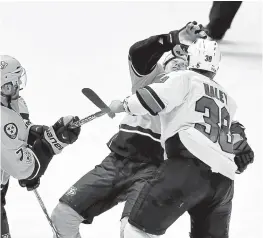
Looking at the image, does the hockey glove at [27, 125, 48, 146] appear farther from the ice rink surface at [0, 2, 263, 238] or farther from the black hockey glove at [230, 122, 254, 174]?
the black hockey glove at [230, 122, 254, 174]

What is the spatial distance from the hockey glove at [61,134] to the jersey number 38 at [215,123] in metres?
0.48

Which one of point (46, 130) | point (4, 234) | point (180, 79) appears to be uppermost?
point (180, 79)

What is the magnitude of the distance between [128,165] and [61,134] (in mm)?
315

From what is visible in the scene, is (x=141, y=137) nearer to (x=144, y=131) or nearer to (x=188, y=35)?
(x=144, y=131)

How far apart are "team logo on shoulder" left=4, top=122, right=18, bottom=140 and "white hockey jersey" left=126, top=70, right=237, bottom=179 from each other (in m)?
0.39

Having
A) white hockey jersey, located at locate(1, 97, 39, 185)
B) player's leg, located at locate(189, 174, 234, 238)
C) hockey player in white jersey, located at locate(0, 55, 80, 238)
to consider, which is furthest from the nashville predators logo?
player's leg, located at locate(189, 174, 234, 238)

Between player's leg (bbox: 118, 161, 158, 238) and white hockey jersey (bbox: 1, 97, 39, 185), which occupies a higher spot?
white hockey jersey (bbox: 1, 97, 39, 185)

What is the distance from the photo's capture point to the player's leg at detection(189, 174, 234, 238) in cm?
298

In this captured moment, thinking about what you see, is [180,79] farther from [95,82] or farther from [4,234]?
[95,82]

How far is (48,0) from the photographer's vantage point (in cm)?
620

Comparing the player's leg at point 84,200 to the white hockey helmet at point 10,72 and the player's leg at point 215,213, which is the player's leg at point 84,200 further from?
the white hockey helmet at point 10,72

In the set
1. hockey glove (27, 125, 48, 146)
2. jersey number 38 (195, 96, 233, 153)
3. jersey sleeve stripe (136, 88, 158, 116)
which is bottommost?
hockey glove (27, 125, 48, 146)

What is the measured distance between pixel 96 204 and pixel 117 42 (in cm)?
269

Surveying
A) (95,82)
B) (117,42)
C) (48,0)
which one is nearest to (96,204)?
(95,82)
